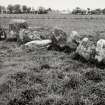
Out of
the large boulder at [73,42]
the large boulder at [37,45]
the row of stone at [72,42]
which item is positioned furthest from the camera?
the large boulder at [37,45]

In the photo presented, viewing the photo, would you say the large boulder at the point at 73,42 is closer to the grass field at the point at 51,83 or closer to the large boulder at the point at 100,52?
the grass field at the point at 51,83

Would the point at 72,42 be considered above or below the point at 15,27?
below

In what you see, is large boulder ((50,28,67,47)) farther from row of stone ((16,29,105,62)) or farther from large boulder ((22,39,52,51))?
large boulder ((22,39,52,51))

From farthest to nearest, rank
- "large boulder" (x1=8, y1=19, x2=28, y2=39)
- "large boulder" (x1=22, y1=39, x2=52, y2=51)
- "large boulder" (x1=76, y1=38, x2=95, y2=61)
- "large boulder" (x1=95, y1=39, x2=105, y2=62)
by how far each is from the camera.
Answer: "large boulder" (x1=8, y1=19, x2=28, y2=39) < "large boulder" (x1=22, y1=39, x2=52, y2=51) < "large boulder" (x1=76, y1=38, x2=95, y2=61) < "large boulder" (x1=95, y1=39, x2=105, y2=62)

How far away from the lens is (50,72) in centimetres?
854

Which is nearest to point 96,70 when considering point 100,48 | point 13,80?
point 100,48

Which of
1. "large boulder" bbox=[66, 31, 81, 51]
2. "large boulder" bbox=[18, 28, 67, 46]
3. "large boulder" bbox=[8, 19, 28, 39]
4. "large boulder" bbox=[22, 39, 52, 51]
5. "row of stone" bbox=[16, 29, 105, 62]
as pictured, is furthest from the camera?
"large boulder" bbox=[8, 19, 28, 39]

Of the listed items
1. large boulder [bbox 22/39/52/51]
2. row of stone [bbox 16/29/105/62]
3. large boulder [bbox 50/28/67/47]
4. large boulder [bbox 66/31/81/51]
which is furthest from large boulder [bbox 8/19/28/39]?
large boulder [bbox 66/31/81/51]

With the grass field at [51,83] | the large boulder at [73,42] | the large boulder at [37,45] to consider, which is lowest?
the grass field at [51,83]

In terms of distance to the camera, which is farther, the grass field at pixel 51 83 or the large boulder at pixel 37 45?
the large boulder at pixel 37 45

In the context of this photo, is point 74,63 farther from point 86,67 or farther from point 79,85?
point 79,85

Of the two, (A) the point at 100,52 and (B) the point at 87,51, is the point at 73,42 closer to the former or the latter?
(B) the point at 87,51

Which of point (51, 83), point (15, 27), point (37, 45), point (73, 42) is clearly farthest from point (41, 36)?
point (51, 83)

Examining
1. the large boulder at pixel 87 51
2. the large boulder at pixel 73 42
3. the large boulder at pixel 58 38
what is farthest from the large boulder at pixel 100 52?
the large boulder at pixel 58 38
